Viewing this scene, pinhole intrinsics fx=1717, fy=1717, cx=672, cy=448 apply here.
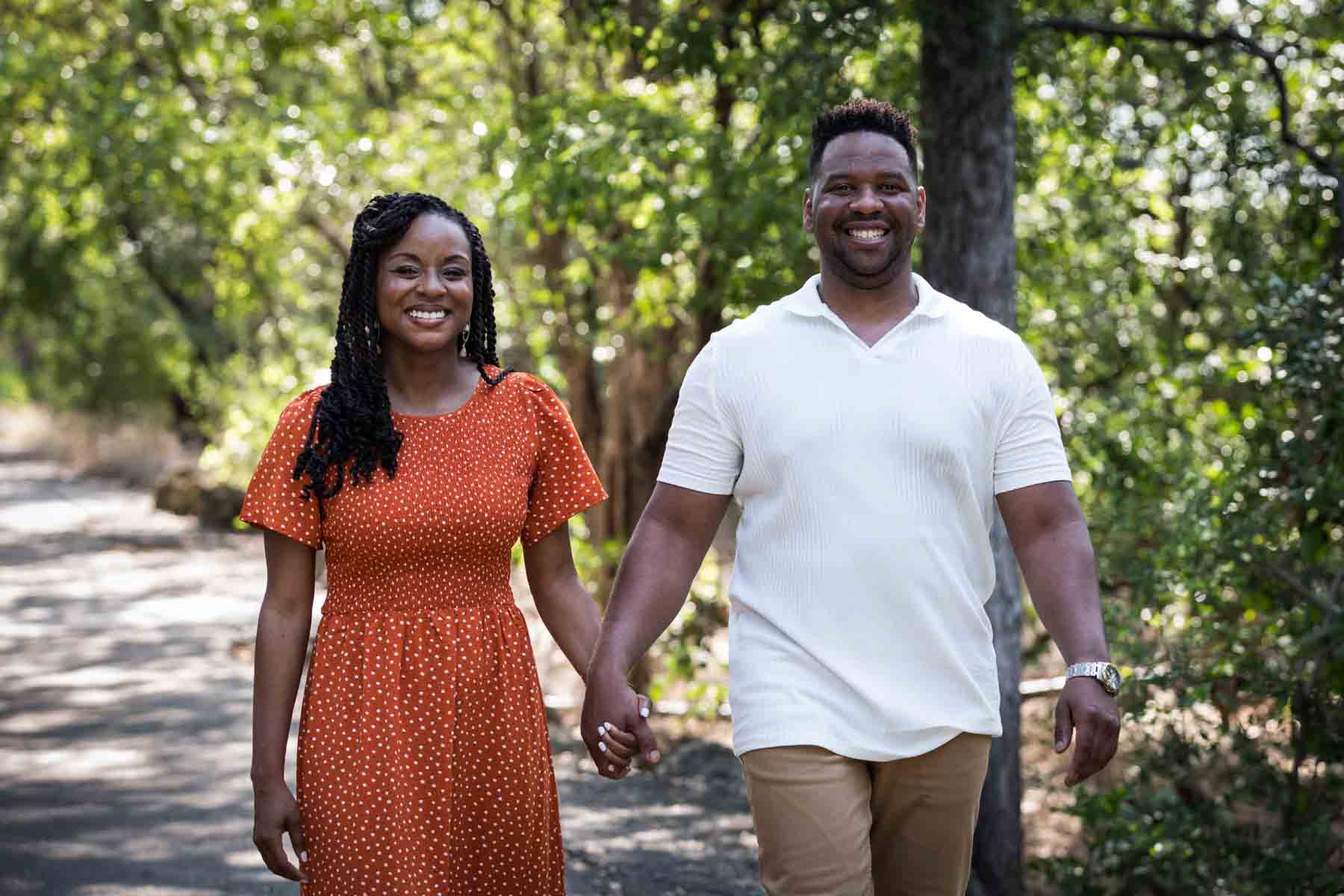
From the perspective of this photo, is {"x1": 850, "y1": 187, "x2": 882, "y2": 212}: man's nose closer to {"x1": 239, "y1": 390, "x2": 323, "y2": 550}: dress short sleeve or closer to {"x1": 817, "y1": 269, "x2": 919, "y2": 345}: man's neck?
{"x1": 817, "y1": 269, "x2": 919, "y2": 345}: man's neck

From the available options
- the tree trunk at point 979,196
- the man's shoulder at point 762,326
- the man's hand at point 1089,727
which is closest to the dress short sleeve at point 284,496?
the man's shoulder at point 762,326

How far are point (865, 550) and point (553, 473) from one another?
89cm

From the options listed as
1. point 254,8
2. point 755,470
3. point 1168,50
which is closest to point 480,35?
point 254,8

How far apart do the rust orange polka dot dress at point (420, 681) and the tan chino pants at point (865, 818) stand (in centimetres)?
58

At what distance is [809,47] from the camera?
23.7 ft

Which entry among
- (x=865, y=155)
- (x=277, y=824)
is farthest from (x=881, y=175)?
(x=277, y=824)

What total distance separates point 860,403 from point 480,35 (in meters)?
9.75

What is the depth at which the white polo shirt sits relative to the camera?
3742 mm

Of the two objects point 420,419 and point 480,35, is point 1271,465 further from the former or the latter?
point 480,35

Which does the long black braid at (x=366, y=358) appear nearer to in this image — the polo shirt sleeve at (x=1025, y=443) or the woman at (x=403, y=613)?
the woman at (x=403, y=613)

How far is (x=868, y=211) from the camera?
3988mm

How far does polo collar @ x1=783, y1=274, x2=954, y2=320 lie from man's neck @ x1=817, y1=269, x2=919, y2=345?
3 centimetres

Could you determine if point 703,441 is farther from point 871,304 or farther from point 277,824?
point 277,824

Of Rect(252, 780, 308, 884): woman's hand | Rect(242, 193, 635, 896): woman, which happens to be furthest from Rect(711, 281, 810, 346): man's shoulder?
Rect(252, 780, 308, 884): woman's hand
